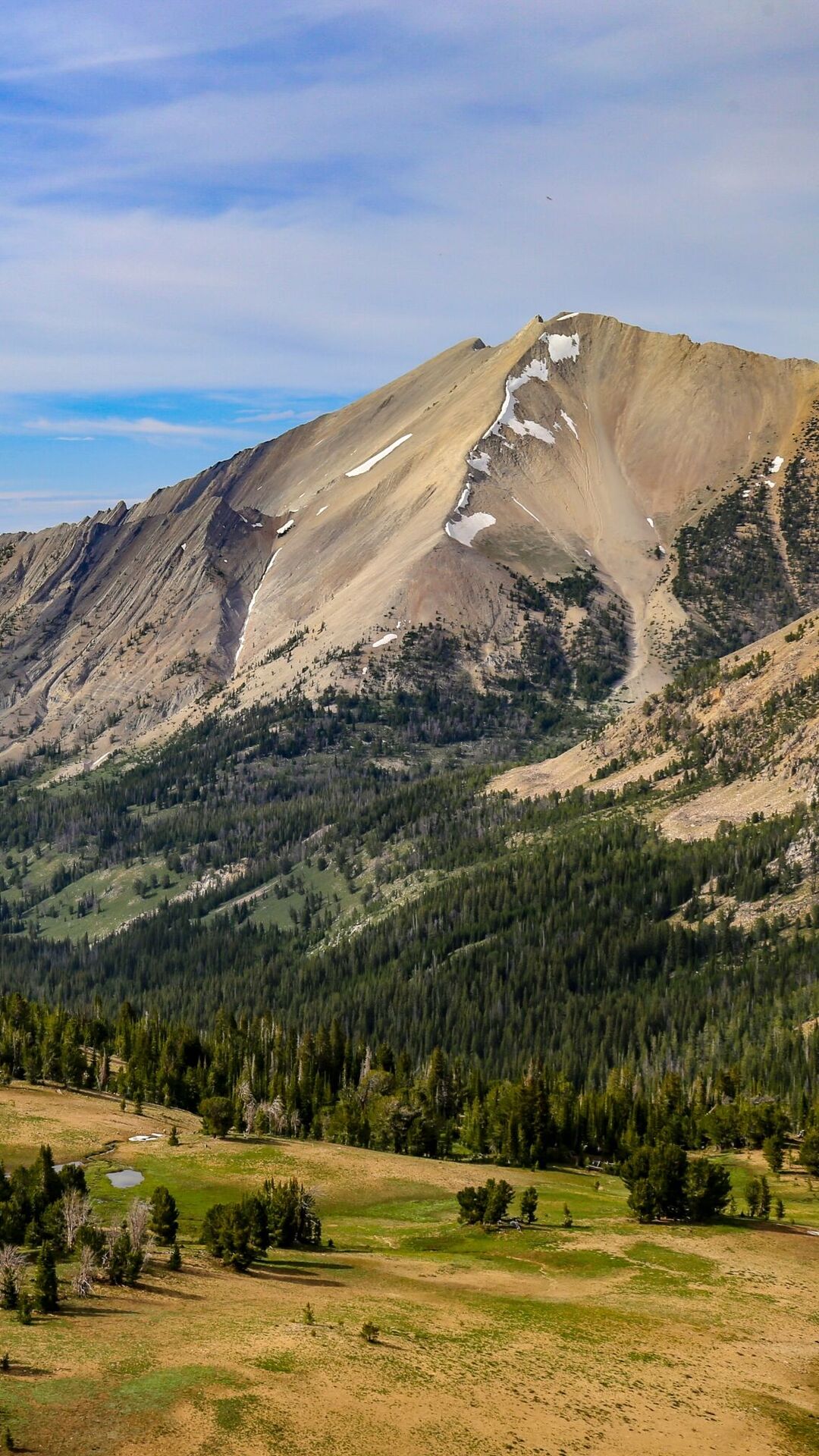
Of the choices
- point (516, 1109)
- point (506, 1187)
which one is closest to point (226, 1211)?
point (506, 1187)

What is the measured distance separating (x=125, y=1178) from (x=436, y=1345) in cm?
4925

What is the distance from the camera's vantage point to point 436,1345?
3413 inches

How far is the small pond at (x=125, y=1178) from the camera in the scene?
413 ft

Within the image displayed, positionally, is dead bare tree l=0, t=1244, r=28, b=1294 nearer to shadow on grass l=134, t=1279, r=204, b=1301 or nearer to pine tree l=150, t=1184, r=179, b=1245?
shadow on grass l=134, t=1279, r=204, b=1301

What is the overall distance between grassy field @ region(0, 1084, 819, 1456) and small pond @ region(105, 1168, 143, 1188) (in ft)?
3.73

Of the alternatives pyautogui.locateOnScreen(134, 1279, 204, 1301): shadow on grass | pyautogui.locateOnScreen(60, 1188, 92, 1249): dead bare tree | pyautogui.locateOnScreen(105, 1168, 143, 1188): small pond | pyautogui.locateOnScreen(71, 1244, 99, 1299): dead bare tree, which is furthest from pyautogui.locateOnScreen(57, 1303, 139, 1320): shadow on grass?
pyautogui.locateOnScreen(105, 1168, 143, 1188): small pond

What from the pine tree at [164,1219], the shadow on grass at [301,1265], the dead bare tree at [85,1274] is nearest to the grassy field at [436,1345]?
the shadow on grass at [301,1265]

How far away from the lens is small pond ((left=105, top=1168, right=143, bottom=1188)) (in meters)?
126

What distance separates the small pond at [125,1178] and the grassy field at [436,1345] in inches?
44.8

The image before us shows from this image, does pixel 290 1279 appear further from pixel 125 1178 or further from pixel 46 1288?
pixel 125 1178

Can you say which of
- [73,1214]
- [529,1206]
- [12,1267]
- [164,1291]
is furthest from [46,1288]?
[529,1206]

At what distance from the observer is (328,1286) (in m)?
98.8

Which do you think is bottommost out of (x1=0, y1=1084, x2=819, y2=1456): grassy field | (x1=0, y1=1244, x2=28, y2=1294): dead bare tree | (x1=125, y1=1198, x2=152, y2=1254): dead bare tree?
(x1=0, y1=1084, x2=819, y2=1456): grassy field

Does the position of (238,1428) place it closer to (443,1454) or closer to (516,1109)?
(443,1454)
